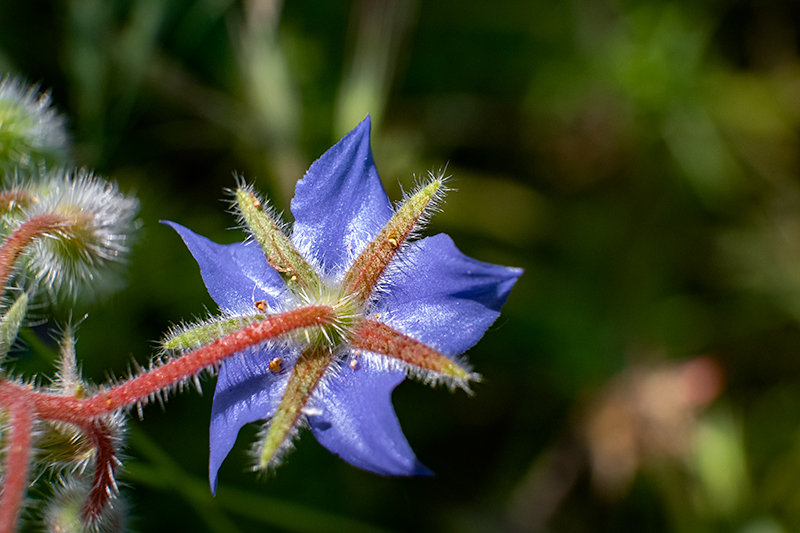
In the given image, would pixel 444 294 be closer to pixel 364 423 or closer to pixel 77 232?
pixel 364 423

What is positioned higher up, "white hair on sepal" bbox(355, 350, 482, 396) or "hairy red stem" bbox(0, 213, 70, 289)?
"hairy red stem" bbox(0, 213, 70, 289)

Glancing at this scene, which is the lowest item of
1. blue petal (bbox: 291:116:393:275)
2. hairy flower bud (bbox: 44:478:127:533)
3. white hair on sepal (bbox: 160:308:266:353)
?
hairy flower bud (bbox: 44:478:127:533)

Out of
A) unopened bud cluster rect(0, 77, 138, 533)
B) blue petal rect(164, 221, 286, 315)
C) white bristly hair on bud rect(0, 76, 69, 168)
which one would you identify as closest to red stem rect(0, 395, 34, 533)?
unopened bud cluster rect(0, 77, 138, 533)

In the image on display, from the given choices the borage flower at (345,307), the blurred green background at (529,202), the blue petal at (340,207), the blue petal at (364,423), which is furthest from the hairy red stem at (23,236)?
the blurred green background at (529,202)

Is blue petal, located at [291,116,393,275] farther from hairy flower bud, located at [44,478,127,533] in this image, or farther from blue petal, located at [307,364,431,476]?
hairy flower bud, located at [44,478,127,533]

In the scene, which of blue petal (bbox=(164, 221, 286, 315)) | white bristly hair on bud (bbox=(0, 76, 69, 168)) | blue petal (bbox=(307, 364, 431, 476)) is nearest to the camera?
blue petal (bbox=(307, 364, 431, 476))

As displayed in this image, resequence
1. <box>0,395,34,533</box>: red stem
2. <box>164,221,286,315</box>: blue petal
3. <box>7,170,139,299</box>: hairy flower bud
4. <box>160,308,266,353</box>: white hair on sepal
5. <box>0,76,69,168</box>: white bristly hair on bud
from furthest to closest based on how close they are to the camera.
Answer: <box>0,76,69,168</box>: white bristly hair on bud
<box>7,170,139,299</box>: hairy flower bud
<box>164,221,286,315</box>: blue petal
<box>160,308,266,353</box>: white hair on sepal
<box>0,395,34,533</box>: red stem

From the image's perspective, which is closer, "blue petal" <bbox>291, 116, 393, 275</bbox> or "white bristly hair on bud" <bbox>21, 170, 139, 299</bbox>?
"blue petal" <bbox>291, 116, 393, 275</bbox>
